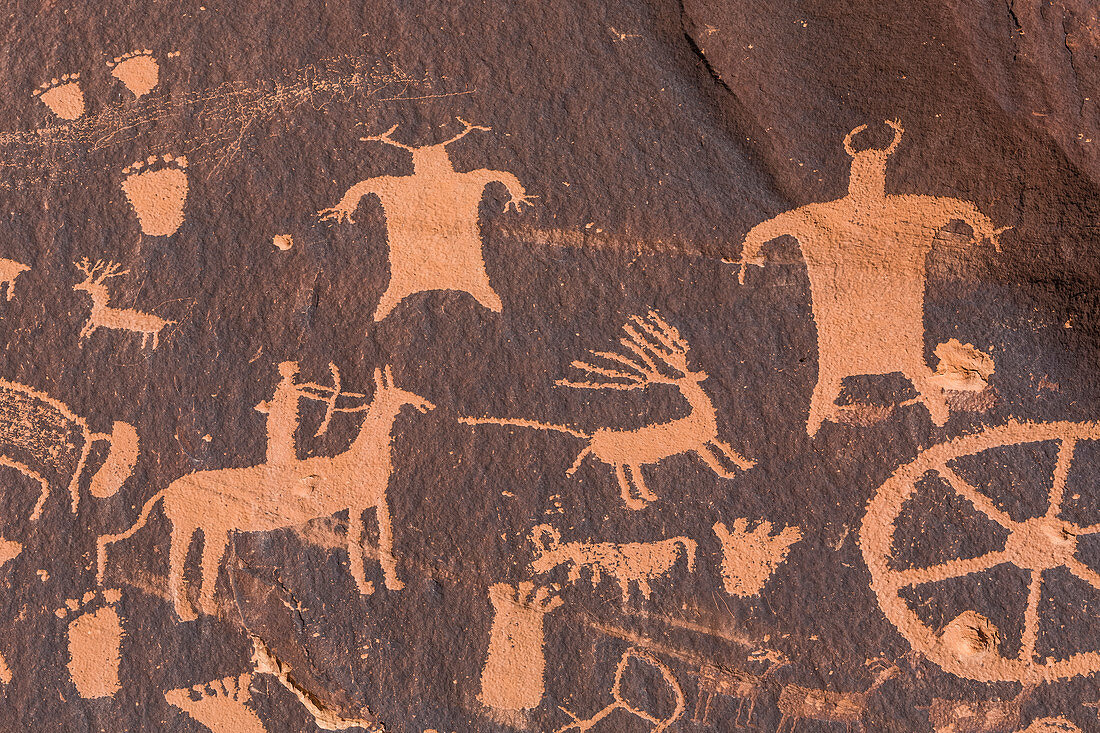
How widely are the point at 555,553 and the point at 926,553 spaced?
1.67ft

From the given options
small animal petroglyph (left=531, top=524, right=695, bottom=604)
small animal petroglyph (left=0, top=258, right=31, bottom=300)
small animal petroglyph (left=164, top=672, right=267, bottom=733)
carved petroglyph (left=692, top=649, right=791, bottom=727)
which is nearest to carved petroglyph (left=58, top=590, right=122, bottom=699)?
small animal petroglyph (left=164, top=672, right=267, bottom=733)

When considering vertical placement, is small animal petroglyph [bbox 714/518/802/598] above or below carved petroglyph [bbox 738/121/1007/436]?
below

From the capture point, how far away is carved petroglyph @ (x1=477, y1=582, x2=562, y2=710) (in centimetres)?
118

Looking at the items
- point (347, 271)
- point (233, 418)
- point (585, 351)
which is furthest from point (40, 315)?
point (585, 351)

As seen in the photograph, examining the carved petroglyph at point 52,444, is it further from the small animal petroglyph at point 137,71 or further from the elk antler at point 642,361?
the elk antler at point 642,361

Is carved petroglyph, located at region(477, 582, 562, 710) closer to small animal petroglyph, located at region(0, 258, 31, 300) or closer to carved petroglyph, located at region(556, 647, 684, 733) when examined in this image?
carved petroglyph, located at region(556, 647, 684, 733)

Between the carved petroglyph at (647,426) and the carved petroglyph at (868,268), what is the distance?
14 centimetres

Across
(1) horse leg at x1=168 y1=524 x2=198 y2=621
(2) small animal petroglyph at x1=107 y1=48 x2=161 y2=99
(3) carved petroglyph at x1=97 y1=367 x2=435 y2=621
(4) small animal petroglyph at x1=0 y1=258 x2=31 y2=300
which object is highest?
(2) small animal petroglyph at x1=107 y1=48 x2=161 y2=99

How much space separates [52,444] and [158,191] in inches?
16.1

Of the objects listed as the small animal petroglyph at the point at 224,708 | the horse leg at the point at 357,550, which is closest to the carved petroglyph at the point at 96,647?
the small animal petroglyph at the point at 224,708

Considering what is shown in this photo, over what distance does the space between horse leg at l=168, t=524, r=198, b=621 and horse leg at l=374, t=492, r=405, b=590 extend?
27 cm

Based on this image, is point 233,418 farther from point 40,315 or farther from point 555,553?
point 555,553

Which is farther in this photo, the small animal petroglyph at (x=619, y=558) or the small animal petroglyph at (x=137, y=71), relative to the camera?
the small animal petroglyph at (x=137, y=71)

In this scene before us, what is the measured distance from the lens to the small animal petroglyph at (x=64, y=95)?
135 cm
